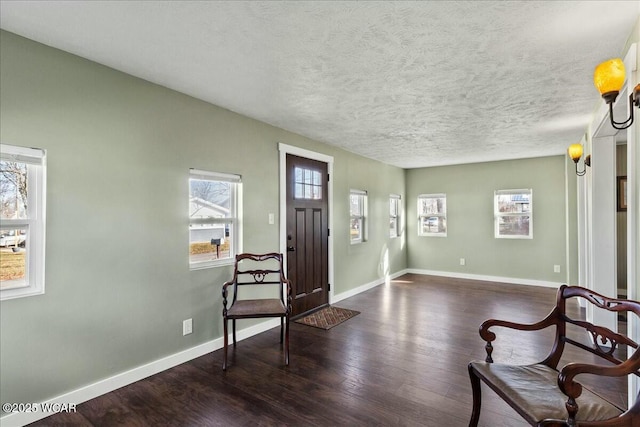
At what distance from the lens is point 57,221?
7.02 feet

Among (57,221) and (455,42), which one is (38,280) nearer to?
(57,221)

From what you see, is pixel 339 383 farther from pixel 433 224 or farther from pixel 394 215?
pixel 433 224

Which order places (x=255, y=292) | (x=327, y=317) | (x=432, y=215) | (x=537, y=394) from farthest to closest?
(x=432, y=215), (x=327, y=317), (x=255, y=292), (x=537, y=394)

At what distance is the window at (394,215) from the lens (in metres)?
6.71

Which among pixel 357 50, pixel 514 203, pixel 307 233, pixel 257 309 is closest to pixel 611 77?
pixel 357 50

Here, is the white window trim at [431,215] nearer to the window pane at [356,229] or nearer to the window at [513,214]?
the window at [513,214]

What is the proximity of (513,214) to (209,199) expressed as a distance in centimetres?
562

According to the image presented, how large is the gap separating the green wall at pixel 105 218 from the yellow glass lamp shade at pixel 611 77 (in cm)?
293

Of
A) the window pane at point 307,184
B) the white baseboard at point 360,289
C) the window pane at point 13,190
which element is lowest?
the white baseboard at point 360,289

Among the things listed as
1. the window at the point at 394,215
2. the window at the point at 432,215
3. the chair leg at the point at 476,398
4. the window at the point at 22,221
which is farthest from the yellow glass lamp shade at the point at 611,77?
the window at the point at 432,215

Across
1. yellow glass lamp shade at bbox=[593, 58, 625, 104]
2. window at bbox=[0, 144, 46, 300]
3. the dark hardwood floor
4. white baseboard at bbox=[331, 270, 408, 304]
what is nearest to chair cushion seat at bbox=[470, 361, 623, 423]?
the dark hardwood floor

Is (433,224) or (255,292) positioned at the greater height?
(433,224)

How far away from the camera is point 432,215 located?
703cm

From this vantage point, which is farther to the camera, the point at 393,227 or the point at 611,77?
the point at 393,227
